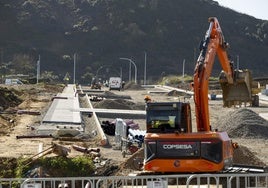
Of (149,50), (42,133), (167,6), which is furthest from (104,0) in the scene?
(42,133)

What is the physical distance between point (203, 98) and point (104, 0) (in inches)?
6792

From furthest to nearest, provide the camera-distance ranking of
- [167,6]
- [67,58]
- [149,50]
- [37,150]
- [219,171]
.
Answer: [167,6], [149,50], [67,58], [37,150], [219,171]

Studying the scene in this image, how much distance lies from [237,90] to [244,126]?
7.50 meters

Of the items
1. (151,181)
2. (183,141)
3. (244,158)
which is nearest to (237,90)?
(244,158)

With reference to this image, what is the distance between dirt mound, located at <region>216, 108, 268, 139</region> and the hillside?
10675 cm

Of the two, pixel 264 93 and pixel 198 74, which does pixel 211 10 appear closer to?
pixel 264 93

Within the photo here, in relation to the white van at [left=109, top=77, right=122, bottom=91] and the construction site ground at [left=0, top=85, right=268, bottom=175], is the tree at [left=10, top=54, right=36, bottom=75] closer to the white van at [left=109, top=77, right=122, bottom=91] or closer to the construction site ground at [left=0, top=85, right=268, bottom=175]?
the white van at [left=109, top=77, right=122, bottom=91]

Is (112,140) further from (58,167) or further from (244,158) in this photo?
(244,158)

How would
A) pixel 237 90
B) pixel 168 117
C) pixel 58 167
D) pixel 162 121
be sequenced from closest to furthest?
1. pixel 168 117
2. pixel 162 121
3. pixel 58 167
4. pixel 237 90

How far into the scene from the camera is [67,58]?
149 m

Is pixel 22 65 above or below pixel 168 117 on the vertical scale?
above

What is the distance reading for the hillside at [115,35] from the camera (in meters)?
149

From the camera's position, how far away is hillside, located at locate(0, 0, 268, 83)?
14938 cm

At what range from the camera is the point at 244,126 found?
90.4 feet
